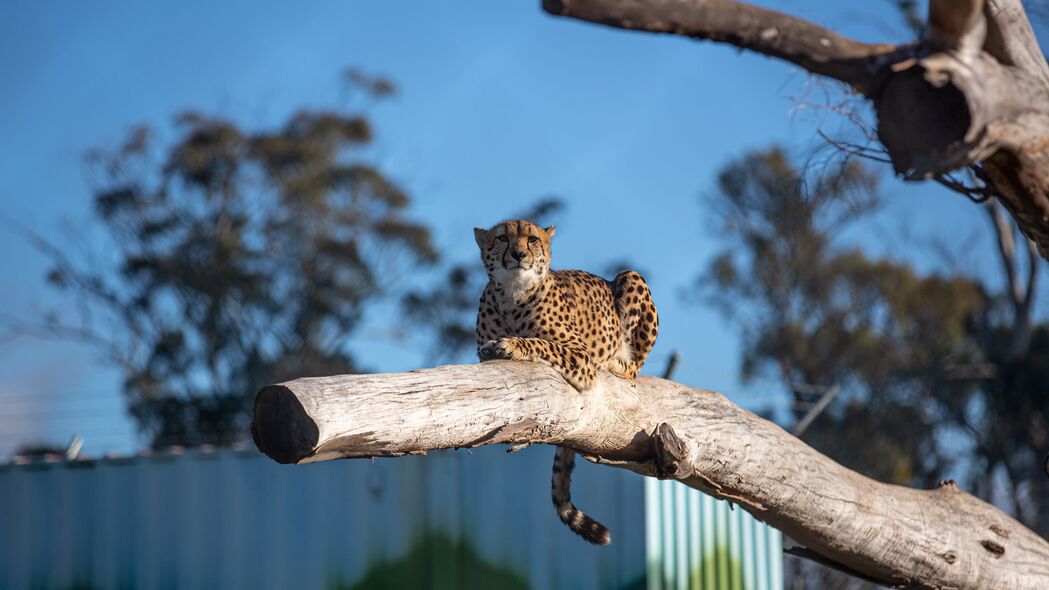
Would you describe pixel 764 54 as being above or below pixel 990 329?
below

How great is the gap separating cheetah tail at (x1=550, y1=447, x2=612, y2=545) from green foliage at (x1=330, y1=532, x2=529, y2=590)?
4.21 meters

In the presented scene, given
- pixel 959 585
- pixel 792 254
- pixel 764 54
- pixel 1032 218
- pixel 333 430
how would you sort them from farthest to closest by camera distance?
pixel 792 254
pixel 959 585
pixel 1032 218
pixel 764 54
pixel 333 430

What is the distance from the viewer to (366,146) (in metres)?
28.4

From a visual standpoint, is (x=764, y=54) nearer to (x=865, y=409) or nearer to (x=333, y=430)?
(x=333, y=430)

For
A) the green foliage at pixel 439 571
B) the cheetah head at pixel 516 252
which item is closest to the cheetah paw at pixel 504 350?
the cheetah head at pixel 516 252

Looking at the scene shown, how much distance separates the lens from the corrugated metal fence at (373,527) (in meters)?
10.0

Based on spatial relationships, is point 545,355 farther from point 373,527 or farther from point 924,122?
point 373,527

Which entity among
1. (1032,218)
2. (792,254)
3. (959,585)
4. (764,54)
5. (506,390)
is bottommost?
(959,585)

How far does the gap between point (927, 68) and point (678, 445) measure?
183cm

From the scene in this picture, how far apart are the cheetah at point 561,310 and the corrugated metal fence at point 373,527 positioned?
379 centimetres

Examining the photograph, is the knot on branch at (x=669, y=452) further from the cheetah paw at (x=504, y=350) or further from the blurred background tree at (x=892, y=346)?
the blurred background tree at (x=892, y=346)

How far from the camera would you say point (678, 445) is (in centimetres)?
512

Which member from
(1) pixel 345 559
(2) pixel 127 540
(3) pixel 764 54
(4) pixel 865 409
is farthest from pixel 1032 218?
(4) pixel 865 409

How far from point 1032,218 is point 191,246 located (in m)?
24.0
